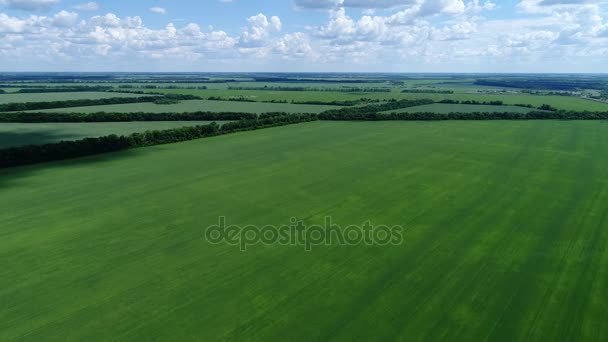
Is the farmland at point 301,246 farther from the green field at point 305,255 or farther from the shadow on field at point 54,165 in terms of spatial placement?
the shadow on field at point 54,165

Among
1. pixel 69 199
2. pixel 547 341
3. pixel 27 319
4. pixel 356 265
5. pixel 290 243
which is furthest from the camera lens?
pixel 69 199

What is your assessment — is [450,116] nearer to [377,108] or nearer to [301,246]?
[377,108]

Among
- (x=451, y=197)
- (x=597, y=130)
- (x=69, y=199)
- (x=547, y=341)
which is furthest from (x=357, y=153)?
(x=597, y=130)

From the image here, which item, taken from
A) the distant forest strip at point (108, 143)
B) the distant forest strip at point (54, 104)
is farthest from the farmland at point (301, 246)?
the distant forest strip at point (54, 104)

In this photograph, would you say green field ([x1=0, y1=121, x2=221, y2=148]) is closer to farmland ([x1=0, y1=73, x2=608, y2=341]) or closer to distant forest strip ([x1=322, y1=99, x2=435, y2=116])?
farmland ([x1=0, y1=73, x2=608, y2=341])

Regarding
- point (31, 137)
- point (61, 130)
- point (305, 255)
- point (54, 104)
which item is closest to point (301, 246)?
point (305, 255)

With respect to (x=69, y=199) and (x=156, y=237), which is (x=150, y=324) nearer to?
(x=156, y=237)
